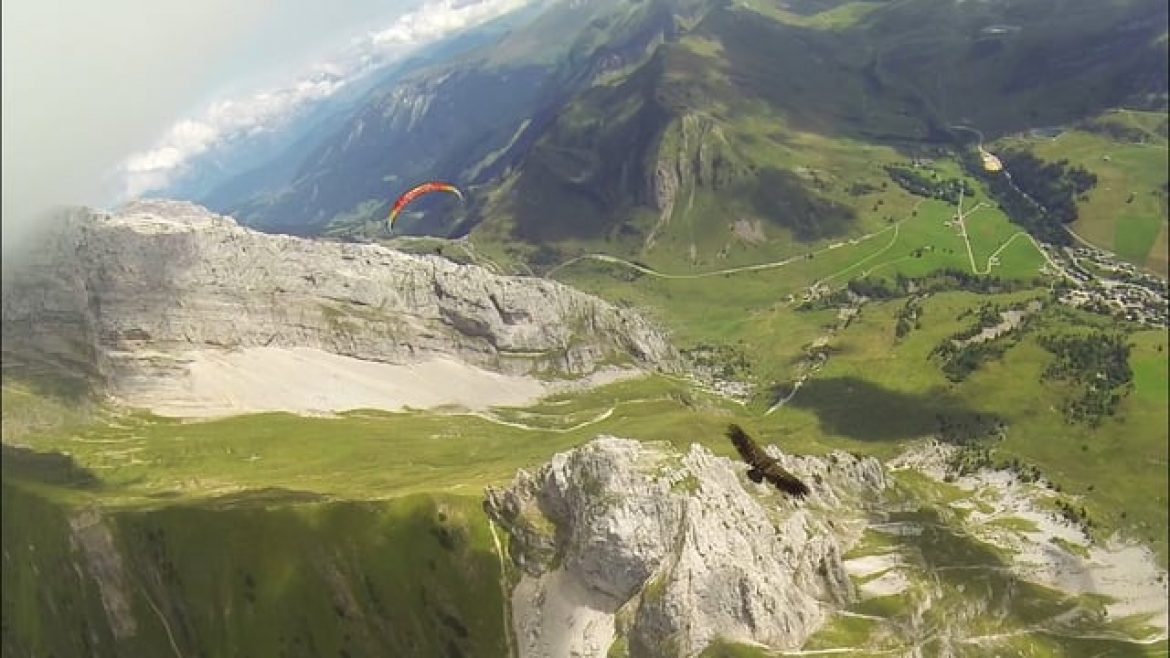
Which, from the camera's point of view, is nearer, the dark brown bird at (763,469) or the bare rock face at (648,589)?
the dark brown bird at (763,469)

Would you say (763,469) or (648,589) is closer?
(763,469)

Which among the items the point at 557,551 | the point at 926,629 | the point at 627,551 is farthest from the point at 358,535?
the point at 926,629

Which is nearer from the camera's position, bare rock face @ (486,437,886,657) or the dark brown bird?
the dark brown bird

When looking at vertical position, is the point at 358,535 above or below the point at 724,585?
above

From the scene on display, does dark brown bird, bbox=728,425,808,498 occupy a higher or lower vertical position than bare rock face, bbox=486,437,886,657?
higher

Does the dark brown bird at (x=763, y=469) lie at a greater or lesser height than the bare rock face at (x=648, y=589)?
greater

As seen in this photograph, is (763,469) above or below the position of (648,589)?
above

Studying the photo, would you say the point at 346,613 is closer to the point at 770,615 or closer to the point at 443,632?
the point at 443,632

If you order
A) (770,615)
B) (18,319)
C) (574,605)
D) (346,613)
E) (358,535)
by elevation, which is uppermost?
(18,319)
